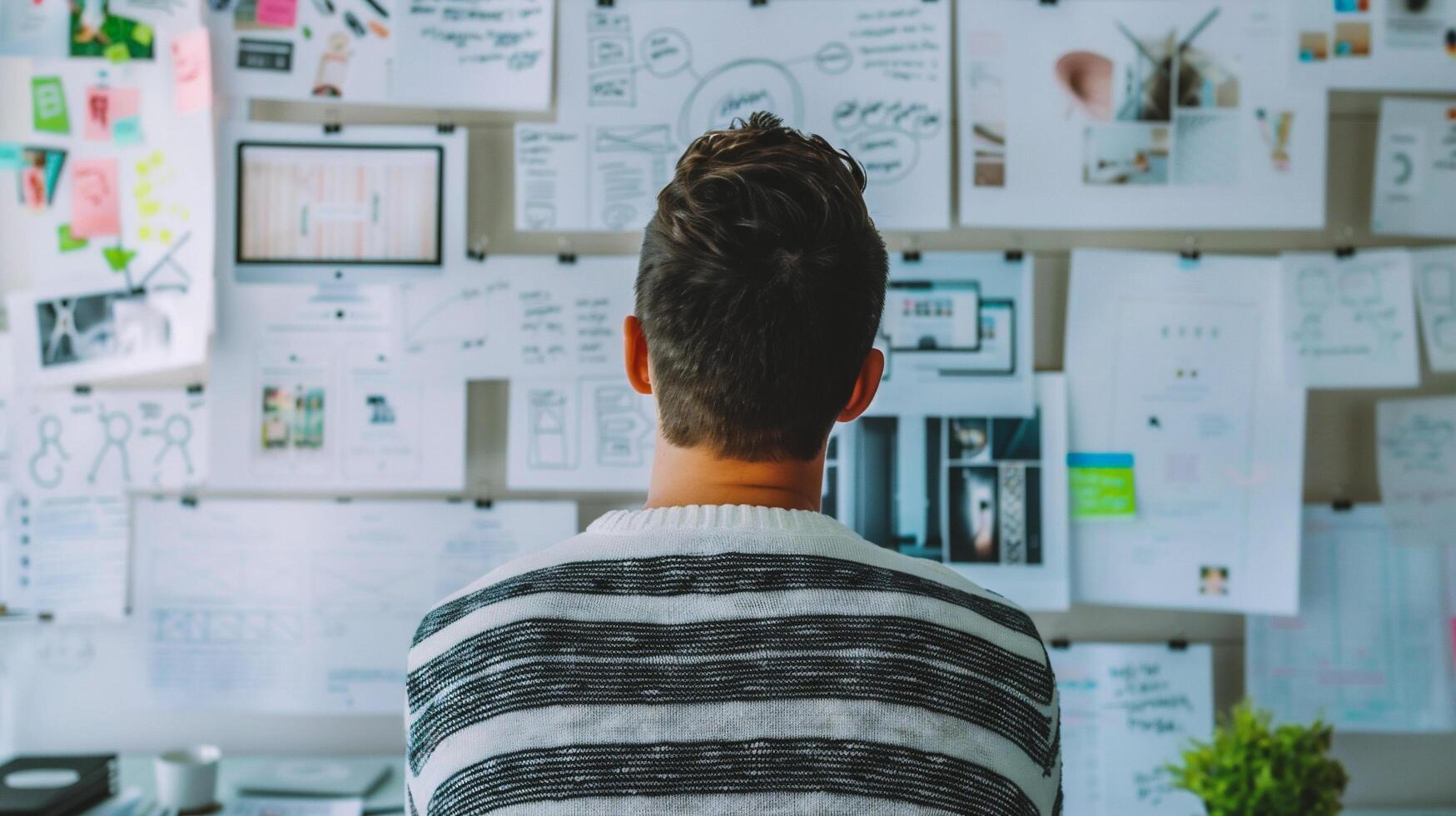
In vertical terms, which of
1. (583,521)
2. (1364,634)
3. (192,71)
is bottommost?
(1364,634)

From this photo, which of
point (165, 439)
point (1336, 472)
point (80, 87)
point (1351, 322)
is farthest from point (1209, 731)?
point (80, 87)

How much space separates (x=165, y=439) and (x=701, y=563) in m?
1.24

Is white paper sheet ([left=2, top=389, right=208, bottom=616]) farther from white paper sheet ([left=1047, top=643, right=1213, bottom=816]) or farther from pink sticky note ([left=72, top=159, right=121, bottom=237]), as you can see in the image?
white paper sheet ([left=1047, top=643, right=1213, bottom=816])

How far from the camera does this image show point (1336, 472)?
1.56m

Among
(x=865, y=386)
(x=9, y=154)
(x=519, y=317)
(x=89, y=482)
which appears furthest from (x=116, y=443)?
(x=865, y=386)

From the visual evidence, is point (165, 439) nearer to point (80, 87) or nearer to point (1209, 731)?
point (80, 87)

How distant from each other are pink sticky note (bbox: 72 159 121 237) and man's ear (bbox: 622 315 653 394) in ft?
3.78

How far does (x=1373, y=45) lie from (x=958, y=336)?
74 cm

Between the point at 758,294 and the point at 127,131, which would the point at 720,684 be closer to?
the point at 758,294

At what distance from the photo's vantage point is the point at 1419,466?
1.55 m

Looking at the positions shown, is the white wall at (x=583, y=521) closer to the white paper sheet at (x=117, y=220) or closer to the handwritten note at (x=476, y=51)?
the handwritten note at (x=476, y=51)

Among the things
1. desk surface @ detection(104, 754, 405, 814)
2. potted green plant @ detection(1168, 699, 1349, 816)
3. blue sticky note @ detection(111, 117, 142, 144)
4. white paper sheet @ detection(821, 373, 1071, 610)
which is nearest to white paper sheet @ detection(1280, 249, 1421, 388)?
white paper sheet @ detection(821, 373, 1071, 610)

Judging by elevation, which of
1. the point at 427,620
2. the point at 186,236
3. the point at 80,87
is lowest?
the point at 427,620

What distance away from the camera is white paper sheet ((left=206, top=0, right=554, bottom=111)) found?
153cm
